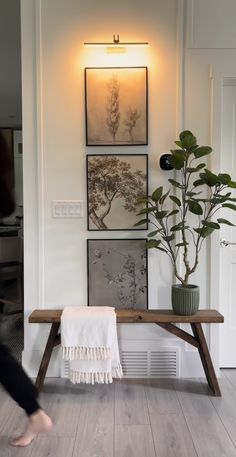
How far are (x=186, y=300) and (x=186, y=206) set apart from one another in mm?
614

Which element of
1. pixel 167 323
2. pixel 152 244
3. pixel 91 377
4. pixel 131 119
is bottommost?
pixel 91 377

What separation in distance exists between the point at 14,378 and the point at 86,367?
37.2 inches

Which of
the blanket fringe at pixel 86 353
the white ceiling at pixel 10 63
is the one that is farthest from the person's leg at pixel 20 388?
the white ceiling at pixel 10 63

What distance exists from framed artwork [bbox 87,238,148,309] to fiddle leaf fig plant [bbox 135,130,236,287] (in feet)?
0.57

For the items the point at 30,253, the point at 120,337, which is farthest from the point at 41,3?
the point at 120,337

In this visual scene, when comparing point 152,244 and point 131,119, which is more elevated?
point 131,119

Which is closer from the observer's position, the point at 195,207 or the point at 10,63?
the point at 195,207

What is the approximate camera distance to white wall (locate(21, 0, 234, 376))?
279 cm

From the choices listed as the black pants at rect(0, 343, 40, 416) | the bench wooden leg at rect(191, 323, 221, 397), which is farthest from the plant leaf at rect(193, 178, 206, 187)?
the black pants at rect(0, 343, 40, 416)

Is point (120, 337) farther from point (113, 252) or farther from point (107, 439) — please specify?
point (107, 439)

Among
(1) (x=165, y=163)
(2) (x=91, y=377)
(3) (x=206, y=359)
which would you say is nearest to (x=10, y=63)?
(1) (x=165, y=163)

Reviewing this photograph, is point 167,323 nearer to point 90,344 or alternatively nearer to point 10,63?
point 90,344

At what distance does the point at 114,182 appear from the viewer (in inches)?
112

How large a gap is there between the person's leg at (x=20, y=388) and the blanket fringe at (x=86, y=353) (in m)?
0.82
